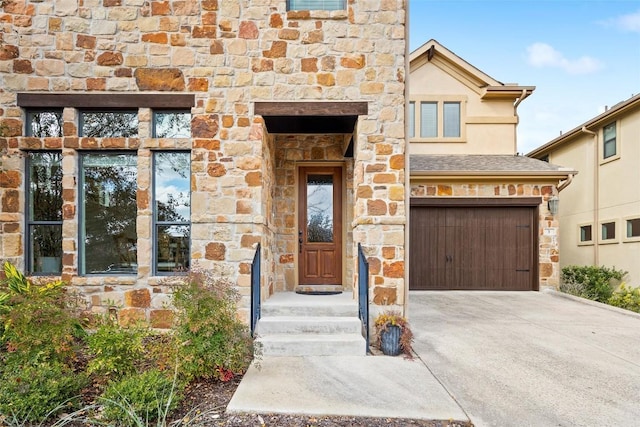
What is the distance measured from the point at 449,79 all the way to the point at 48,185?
906cm

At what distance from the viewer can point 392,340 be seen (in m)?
4.09

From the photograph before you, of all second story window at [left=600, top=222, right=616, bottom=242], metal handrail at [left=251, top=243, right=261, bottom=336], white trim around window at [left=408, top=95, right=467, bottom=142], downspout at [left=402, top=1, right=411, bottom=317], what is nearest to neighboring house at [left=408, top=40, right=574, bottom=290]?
white trim around window at [left=408, top=95, right=467, bottom=142]

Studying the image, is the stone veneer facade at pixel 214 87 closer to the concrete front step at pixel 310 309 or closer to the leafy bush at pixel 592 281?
the concrete front step at pixel 310 309

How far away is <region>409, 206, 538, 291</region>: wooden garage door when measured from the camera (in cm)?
845

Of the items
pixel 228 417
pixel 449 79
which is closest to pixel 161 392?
pixel 228 417

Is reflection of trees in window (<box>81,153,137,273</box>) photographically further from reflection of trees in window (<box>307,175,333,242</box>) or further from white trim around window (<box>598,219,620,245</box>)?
white trim around window (<box>598,219,620,245</box>)

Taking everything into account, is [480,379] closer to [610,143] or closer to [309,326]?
[309,326]

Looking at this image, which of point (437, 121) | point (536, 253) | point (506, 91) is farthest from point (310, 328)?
point (506, 91)

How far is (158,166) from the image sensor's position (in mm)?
4930

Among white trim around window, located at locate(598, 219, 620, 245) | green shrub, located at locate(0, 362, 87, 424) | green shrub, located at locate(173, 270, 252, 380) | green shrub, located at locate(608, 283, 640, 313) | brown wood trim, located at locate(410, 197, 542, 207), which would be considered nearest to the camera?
green shrub, located at locate(0, 362, 87, 424)

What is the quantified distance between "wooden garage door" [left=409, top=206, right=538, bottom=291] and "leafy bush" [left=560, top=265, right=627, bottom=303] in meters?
1.09

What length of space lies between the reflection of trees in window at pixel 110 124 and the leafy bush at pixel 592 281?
9.52 meters

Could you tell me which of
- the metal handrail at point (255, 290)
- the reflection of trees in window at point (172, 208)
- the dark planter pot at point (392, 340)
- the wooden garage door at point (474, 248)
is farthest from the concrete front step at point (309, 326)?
the wooden garage door at point (474, 248)

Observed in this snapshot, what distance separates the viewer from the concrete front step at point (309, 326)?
4320 mm
